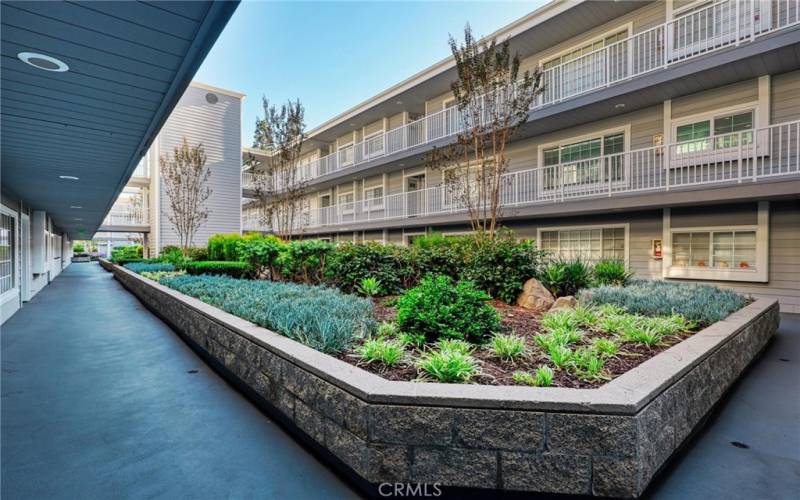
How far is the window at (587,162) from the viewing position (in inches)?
398

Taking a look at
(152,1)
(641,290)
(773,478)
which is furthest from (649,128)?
(152,1)

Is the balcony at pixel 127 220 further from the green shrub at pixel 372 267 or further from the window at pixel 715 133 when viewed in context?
the window at pixel 715 133

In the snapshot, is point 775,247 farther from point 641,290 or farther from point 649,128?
point 641,290

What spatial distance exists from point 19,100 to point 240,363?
3122 millimetres

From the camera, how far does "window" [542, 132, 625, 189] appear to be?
Result: 1012 cm

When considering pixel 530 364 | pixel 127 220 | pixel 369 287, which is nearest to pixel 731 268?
pixel 369 287

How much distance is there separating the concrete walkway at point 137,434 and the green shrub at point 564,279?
5167mm

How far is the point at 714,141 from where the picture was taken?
8648 millimetres

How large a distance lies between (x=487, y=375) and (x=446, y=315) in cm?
98

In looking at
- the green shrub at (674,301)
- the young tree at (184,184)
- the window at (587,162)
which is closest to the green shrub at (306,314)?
the green shrub at (674,301)

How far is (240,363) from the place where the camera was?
12.3 ft

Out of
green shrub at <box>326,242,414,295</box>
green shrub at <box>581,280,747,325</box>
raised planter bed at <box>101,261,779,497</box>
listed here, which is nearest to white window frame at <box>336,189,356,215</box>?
green shrub at <box>326,242,414,295</box>

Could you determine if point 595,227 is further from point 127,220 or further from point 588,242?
point 127,220

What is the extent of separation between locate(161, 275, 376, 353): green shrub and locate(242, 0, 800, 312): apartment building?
7542 millimetres
